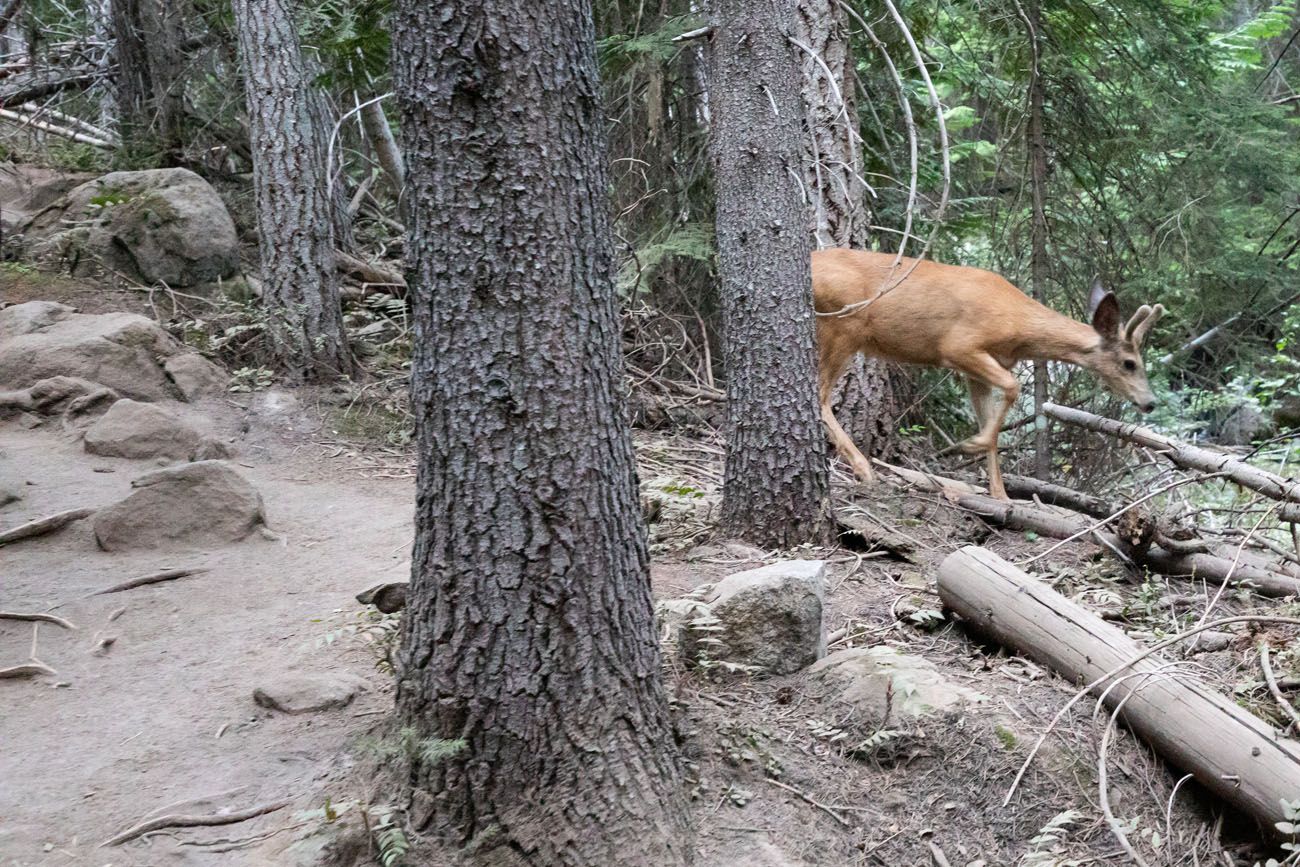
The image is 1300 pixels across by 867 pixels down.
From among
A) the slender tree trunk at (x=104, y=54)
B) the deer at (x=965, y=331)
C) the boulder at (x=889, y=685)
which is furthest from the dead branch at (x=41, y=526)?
the slender tree trunk at (x=104, y=54)

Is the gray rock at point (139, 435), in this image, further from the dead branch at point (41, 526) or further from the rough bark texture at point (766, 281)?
the rough bark texture at point (766, 281)

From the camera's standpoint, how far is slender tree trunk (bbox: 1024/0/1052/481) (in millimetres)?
10297

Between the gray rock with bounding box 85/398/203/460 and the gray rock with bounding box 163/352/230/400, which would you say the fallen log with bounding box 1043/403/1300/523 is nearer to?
the gray rock with bounding box 85/398/203/460

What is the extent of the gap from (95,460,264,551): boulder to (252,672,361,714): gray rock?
2445 mm

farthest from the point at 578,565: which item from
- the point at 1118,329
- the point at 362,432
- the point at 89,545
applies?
the point at 1118,329

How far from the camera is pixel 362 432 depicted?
33.0 feet

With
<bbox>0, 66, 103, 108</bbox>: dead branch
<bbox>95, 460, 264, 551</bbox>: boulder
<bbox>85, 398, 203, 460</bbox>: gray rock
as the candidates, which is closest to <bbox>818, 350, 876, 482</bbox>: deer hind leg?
<bbox>95, 460, 264, 551</bbox>: boulder

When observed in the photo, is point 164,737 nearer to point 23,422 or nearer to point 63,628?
point 63,628

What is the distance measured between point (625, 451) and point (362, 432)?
22.0 feet

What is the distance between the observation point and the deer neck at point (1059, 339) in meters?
10.2

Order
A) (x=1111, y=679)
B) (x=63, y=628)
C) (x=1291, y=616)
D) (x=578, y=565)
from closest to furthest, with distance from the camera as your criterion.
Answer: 1. (x=578, y=565)
2. (x=1111, y=679)
3. (x=63, y=628)
4. (x=1291, y=616)

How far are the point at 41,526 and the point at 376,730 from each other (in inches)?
156

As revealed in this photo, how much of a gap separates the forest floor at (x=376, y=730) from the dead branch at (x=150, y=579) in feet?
0.21

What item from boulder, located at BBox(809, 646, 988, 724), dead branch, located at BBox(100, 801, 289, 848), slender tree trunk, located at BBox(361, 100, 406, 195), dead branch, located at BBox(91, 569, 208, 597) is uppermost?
slender tree trunk, located at BBox(361, 100, 406, 195)
